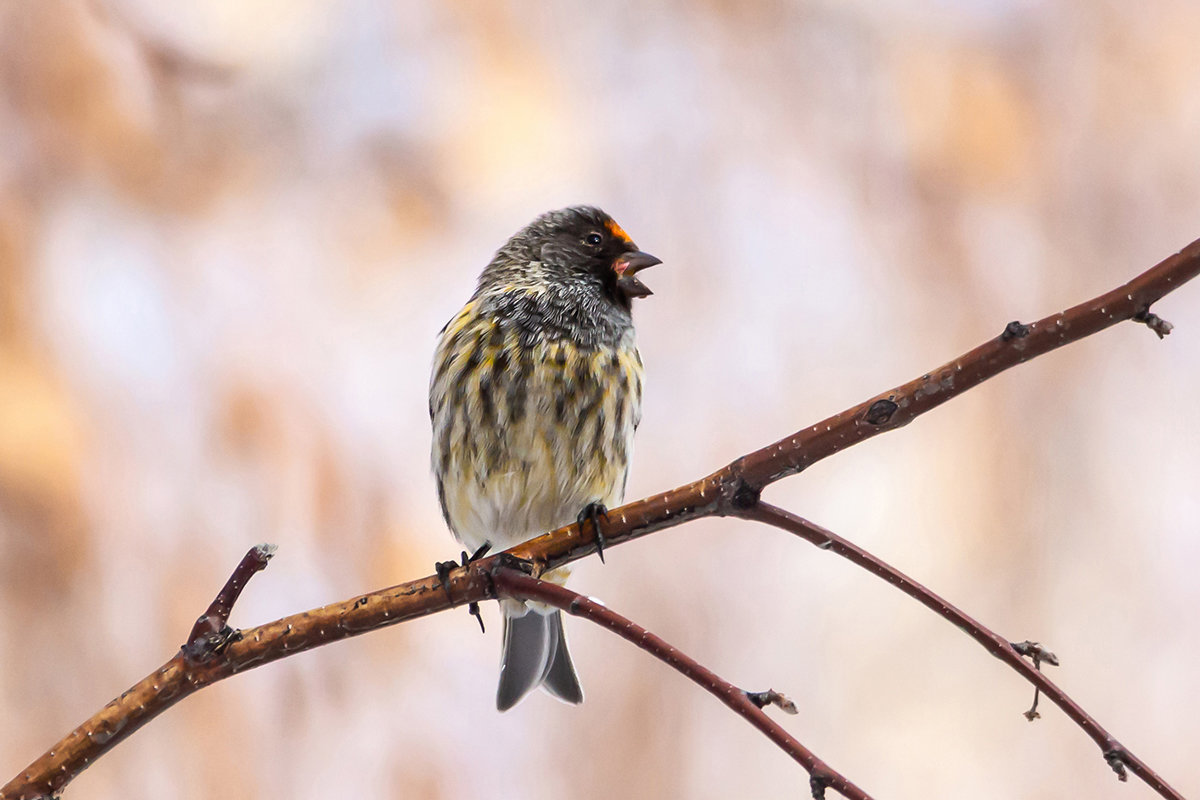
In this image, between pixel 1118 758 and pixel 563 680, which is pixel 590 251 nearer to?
pixel 563 680

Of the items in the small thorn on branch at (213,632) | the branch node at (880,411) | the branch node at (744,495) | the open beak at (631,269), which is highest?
the open beak at (631,269)

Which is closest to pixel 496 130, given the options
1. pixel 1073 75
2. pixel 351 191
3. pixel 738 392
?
pixel 351 191

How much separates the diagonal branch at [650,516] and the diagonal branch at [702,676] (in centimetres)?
13

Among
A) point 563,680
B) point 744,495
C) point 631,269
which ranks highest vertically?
point 631,269

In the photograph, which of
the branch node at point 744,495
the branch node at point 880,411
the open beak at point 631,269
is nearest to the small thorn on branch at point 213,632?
the branch node at point 744,495

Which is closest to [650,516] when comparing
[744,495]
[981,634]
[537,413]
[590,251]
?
[744,495]

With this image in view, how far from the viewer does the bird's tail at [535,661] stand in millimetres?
2416

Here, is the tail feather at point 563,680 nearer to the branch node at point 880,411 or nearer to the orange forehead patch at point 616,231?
the orange forehead patch at point 616,231

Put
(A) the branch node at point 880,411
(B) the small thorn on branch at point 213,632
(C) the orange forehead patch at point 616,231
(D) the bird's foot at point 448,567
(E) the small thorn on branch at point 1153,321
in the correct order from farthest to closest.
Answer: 1. (C) the orange forehead patch at point 616,231
2. (D) the bird's foot at point 448,567
3. (B) the small thorn on branch at point 213,632
4. (A) the branch node at point 880,411
5. (E) the small thorn on branch at point 1153,321

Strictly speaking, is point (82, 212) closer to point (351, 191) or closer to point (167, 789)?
point (351, 191)

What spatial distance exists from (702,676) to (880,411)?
35cm

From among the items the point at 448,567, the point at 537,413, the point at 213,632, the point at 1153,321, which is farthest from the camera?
the point at 537,413

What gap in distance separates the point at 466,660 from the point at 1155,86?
2437 mm

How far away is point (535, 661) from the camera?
247 centimetres
